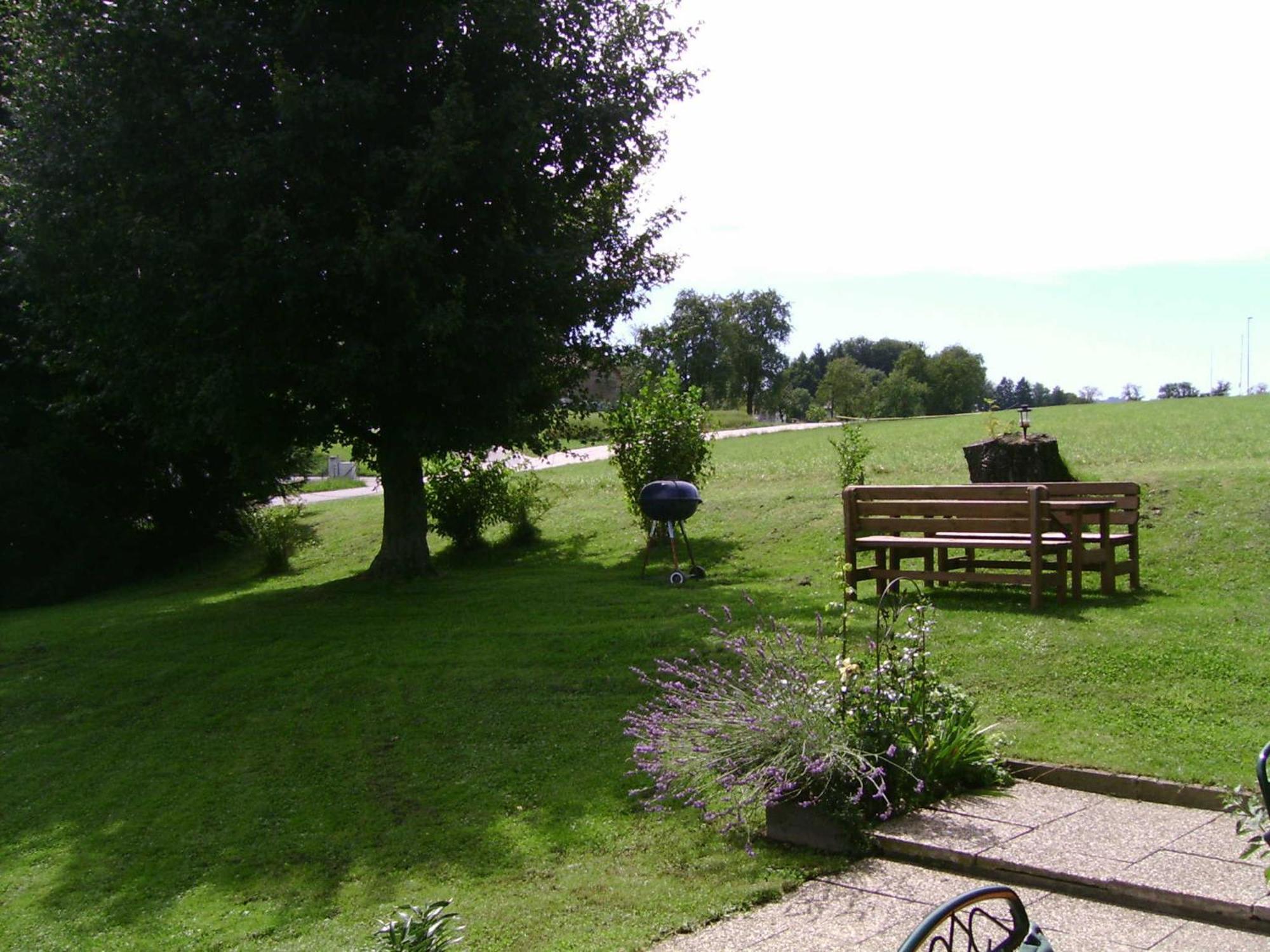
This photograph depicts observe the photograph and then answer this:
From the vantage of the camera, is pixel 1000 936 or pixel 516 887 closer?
pixel 1000 936

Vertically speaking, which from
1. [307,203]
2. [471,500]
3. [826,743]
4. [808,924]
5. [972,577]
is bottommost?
[808,924]

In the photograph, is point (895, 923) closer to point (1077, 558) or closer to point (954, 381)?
point (1077, 558)

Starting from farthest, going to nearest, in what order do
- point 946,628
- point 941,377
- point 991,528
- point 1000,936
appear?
point 941,377, point 991,528, point 946,628, point 1000,936

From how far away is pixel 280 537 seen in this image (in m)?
21.0

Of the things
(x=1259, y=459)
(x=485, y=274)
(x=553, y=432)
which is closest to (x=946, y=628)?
(x=485, y=274)

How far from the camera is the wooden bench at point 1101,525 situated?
34.4ft

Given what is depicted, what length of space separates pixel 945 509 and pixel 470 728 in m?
4.85

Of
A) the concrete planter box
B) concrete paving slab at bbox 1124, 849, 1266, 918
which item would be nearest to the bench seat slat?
the concrete planter box

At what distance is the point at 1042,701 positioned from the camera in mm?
7723

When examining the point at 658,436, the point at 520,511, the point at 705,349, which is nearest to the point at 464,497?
the point at 520,511

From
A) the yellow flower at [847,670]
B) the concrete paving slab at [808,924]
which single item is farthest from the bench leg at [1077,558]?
the concrete paving slab at [808,924]

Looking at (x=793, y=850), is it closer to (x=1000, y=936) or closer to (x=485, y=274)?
(x=1000, y=936)

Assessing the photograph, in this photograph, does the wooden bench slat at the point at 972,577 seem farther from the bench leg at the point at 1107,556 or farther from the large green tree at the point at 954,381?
the large green tree at the point at 954,381

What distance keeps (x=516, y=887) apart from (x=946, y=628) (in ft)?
→ 15.8
